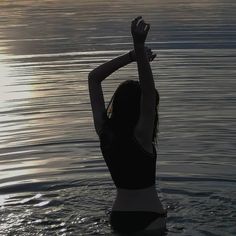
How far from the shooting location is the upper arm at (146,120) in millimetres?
7348

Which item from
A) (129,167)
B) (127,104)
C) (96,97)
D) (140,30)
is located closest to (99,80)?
(96,97)

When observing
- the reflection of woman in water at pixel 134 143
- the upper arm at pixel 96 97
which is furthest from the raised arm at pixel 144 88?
the upper arm at pixel 96 97

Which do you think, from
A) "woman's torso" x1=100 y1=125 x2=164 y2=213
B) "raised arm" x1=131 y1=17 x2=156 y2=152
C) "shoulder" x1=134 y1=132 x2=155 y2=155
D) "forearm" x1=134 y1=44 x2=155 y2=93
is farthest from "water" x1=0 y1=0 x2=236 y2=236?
"forearm" x1=134 y1=44 x2=155 y2=93

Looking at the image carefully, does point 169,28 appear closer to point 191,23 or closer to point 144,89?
point 191,23

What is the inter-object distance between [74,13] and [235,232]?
137 ft

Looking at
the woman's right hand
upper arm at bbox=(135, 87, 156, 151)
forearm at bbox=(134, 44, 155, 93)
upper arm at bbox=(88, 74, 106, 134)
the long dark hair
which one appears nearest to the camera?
the woman's right hand

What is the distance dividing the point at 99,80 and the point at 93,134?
6688 mm

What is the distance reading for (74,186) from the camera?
438 inches

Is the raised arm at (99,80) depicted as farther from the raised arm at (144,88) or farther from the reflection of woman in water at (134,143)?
the raised arm at (144,88)

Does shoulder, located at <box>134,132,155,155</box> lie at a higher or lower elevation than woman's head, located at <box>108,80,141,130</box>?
lower

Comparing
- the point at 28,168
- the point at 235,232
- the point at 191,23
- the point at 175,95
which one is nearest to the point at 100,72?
the point at 235,232

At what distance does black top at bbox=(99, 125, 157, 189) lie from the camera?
7.51 metres

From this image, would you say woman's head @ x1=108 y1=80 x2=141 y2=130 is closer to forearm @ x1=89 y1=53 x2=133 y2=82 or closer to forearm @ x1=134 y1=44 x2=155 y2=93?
forearm @ x1=134 y1=44 x2=155 y2=93

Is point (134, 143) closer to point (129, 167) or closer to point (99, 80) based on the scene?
point (129, 167)
